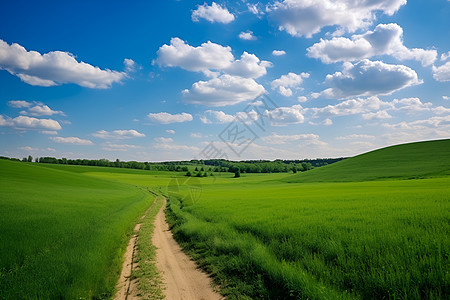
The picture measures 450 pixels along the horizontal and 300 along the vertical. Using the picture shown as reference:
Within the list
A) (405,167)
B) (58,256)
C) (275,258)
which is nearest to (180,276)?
(275,258)

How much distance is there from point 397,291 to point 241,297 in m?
3.47

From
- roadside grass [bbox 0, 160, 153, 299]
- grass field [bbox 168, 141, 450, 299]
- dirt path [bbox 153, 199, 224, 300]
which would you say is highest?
grass field [bbox 168, 141, 450, 299]

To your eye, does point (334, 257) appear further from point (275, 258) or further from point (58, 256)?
point (58, 256)

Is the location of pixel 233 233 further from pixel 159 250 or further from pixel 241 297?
pixel 241 297

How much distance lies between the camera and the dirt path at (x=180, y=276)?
6477 mm

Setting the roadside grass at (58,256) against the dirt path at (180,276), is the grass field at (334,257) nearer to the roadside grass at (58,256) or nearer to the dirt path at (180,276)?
the dirt path at (180,276)

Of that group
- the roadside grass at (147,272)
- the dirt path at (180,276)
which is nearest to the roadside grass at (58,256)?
the roadside grass at (147,272)

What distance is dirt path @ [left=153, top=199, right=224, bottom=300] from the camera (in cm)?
648

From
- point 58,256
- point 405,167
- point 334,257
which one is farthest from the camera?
point 405,167

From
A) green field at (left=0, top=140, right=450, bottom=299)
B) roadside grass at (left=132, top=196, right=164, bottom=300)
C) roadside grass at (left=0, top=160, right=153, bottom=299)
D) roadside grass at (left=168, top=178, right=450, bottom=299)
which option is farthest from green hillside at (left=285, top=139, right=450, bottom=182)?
roadside grass at (left=0, top=160, right=153, bottom=299)

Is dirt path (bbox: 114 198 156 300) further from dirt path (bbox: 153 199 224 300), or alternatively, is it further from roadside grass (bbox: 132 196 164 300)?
dirt path (bbox: 153 199 224 300)

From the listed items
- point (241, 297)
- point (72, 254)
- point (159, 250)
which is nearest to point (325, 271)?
point (241, 297)

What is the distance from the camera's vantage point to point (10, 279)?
668 cm

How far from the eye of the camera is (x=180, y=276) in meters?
7.65
